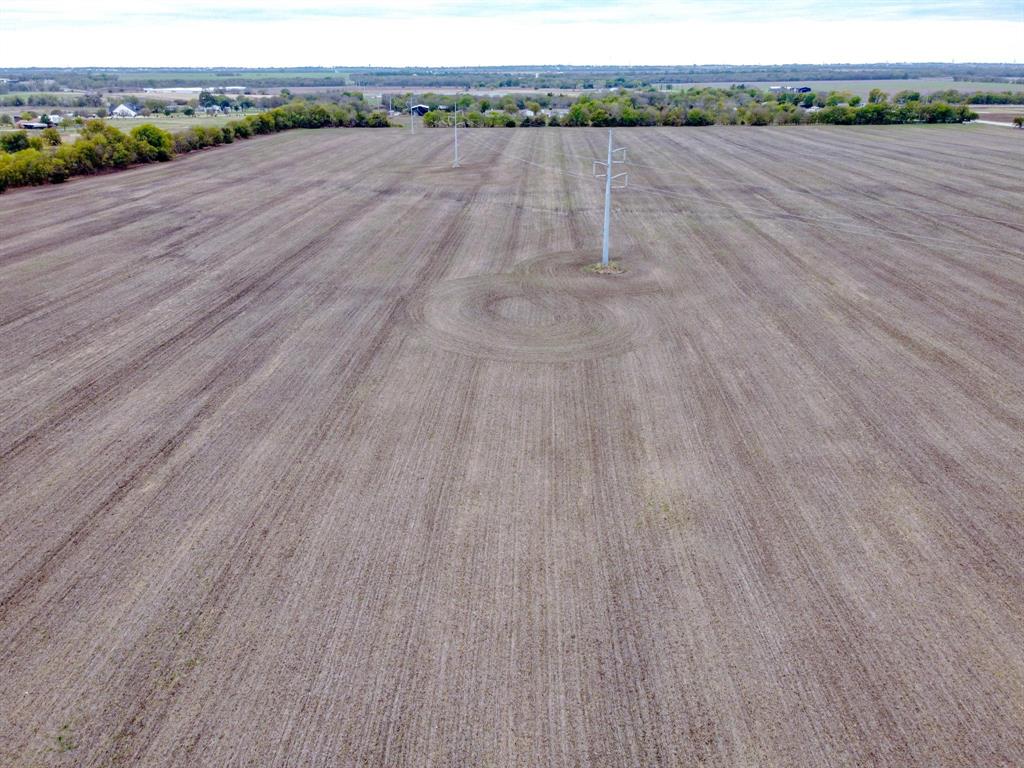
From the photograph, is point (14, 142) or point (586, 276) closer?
point (586, 276)

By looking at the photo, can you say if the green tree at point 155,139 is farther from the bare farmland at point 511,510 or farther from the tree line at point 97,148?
the bare farmland at point 511,510

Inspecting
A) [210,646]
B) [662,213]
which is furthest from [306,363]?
[662,213]

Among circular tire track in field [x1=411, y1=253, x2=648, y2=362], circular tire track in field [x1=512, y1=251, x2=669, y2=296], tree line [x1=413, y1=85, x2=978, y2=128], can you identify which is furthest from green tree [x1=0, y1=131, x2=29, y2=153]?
circular tire track in field [x1=411, y1=253, x2=648, y2=362]

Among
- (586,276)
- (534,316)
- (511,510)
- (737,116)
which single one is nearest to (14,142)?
(586,276)

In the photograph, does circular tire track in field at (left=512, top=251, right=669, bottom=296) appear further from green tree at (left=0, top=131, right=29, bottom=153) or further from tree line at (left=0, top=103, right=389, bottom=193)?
green tree at (left=0, top=131, right=29, bottom=153)

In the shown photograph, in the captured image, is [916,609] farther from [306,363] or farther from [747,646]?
[306,363]

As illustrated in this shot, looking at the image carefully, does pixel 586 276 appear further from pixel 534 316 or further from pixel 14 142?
pixel 14 142

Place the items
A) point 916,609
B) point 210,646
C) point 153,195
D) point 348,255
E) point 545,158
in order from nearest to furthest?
point 210,646 → point 916,609 → point 348,255 → point 153,195 → point 545,158
